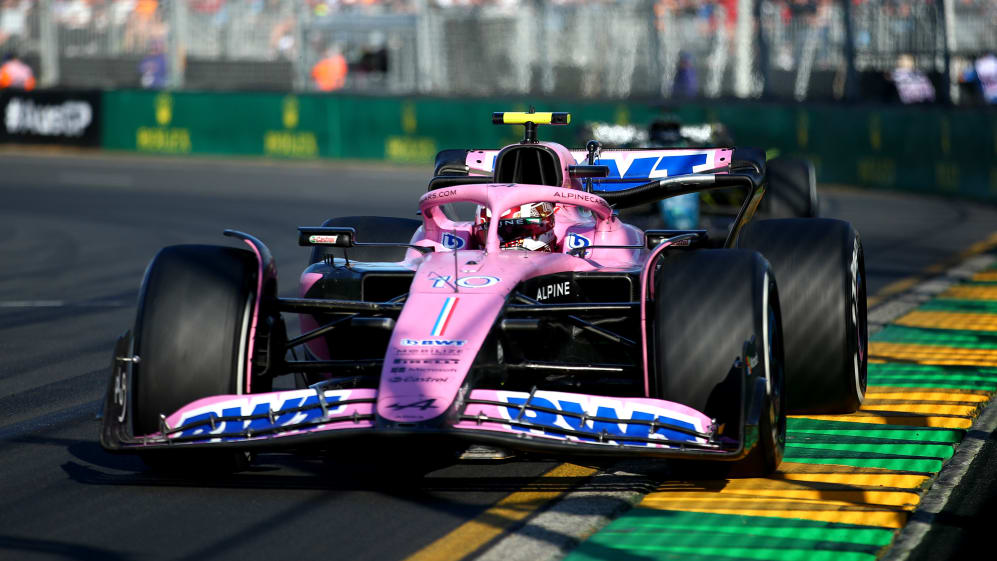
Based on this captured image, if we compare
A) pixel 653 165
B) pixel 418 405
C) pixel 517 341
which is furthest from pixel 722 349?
pixel 653 165

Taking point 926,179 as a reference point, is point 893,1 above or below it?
above

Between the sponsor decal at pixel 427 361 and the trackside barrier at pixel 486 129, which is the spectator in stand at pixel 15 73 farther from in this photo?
the sponsor decal at pixel 427 361

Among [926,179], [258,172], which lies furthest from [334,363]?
[258,172]

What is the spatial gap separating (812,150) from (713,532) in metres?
18.9

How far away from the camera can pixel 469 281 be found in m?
6.31

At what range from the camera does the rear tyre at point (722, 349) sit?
5.72 meters

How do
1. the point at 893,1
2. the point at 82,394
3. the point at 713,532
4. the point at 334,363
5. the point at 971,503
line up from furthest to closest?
the point at 893,1
the point at 82,394
the point at 334,363
the point at 971,503
the point at 713,532

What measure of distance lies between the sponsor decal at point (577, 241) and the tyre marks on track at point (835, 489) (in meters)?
1.36

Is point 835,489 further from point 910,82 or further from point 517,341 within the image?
point 910,82

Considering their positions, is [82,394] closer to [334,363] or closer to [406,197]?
[334,363]

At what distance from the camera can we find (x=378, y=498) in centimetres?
585

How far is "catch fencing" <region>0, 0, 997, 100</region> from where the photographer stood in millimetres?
24391

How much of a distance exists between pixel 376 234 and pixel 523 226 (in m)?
1.28

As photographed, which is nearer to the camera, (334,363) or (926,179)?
(334,363)
